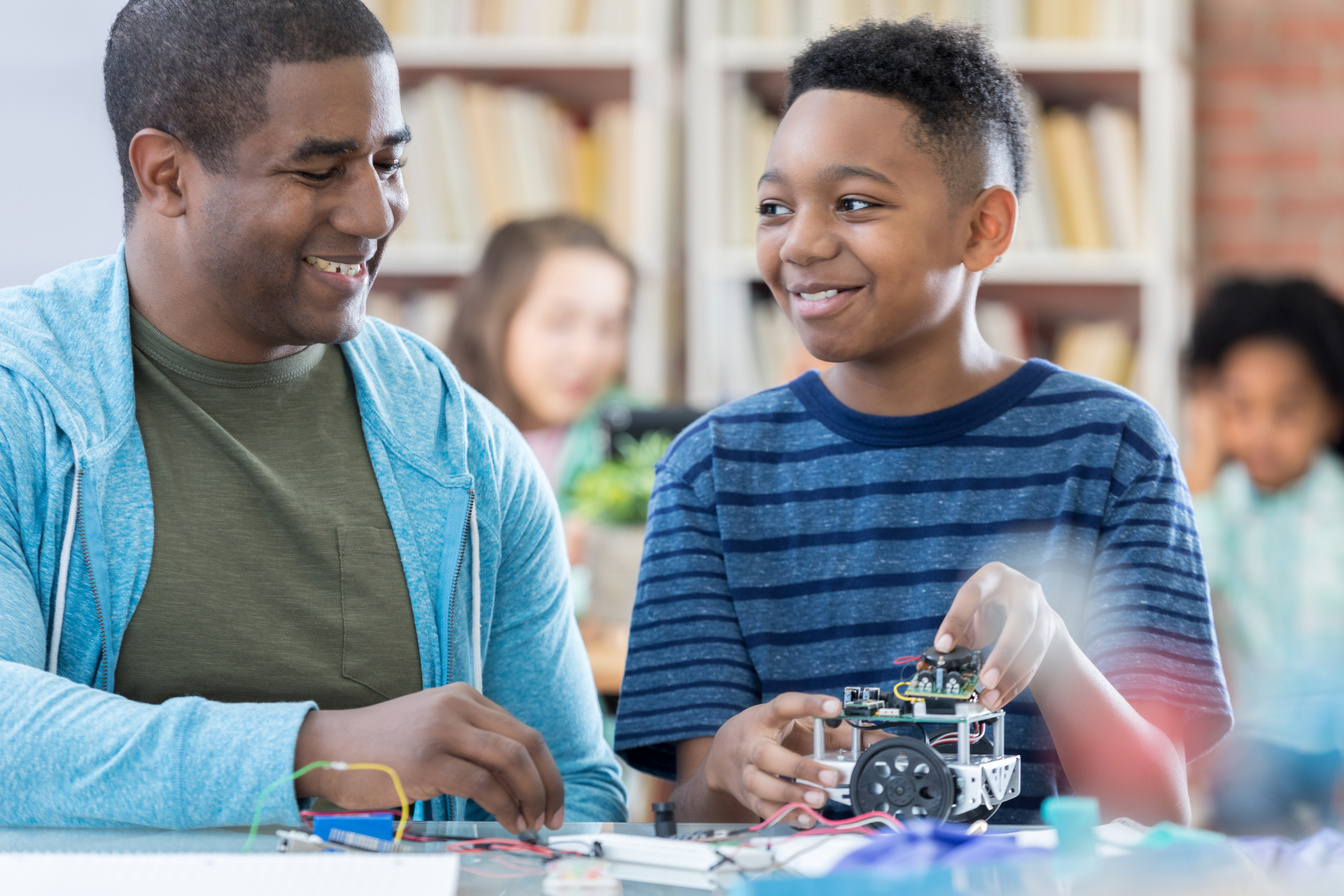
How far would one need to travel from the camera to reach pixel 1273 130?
3.46m

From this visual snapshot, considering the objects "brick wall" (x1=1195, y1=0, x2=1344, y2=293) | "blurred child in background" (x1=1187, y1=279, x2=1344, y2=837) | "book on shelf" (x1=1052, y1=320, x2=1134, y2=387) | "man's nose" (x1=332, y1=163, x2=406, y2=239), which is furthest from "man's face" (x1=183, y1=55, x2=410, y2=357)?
"brick wall" (x1=1195, y1=0, x2=1344, y2=293)

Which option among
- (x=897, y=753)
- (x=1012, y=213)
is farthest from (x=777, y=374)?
(x=897, y=753)

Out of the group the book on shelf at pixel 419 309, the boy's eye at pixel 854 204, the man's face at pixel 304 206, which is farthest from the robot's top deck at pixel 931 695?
the book on shelf at pixel 419 309

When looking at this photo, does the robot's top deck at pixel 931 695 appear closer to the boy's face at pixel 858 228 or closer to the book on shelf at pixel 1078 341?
the boy's face at pixel 858 228

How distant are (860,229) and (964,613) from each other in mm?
442

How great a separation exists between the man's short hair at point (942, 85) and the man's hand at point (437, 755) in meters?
0.68

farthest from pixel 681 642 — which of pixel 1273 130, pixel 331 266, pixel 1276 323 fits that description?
pixel 1273 130

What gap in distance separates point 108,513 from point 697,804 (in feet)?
1.82

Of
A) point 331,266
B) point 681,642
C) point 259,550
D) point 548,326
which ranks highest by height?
point 548,326

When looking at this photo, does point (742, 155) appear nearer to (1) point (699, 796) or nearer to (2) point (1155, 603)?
(2) point (1155, 603)

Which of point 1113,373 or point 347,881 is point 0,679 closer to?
point 347,881

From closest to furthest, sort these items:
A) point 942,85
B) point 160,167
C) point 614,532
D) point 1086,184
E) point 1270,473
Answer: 1. point 160,167
2. point 942,85
3. point 614,532
4. point 1270,473
5. point 1086,184

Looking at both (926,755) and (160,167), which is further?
(160,167)

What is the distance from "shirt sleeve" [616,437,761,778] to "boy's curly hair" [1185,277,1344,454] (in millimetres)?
1820
